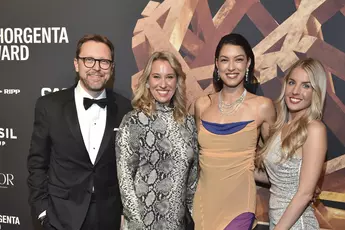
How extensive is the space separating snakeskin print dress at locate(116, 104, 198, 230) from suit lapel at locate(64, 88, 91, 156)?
0.80 feet

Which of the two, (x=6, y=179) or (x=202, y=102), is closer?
(x=202, y=102)

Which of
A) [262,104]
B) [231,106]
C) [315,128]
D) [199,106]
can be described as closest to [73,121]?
[199,106]

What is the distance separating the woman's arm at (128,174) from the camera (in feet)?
7.06

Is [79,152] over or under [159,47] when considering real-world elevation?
under

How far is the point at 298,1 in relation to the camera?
249 cm

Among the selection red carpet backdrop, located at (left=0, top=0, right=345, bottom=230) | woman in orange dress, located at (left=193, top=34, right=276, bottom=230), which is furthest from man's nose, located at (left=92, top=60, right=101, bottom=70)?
woman in orange dress, located at (left=193, top=34, right=276, bottom=230)

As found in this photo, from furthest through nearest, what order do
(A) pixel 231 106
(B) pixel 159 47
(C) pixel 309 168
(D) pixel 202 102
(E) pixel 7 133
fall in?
1. (E) pixel 7 133
2. (B) pixel 159 47
3. (D) pixel 202 102
4. (A) pixel 231 106
5. (C) pixel 309 168

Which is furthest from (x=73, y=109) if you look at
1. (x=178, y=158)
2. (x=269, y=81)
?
(x=269, y=81)

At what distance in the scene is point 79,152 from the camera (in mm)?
2305

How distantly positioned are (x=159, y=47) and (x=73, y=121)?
856 mm

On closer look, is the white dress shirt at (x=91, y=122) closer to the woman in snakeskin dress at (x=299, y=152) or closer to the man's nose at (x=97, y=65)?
the man's nose at (x=97, y=65)

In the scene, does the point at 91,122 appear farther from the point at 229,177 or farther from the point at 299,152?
the point at 299,152

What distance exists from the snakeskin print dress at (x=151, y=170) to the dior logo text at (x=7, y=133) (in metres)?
1.44

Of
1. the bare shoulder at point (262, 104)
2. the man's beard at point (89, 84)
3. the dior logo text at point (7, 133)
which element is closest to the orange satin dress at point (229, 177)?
the bare shoulder at point (262, 104)
